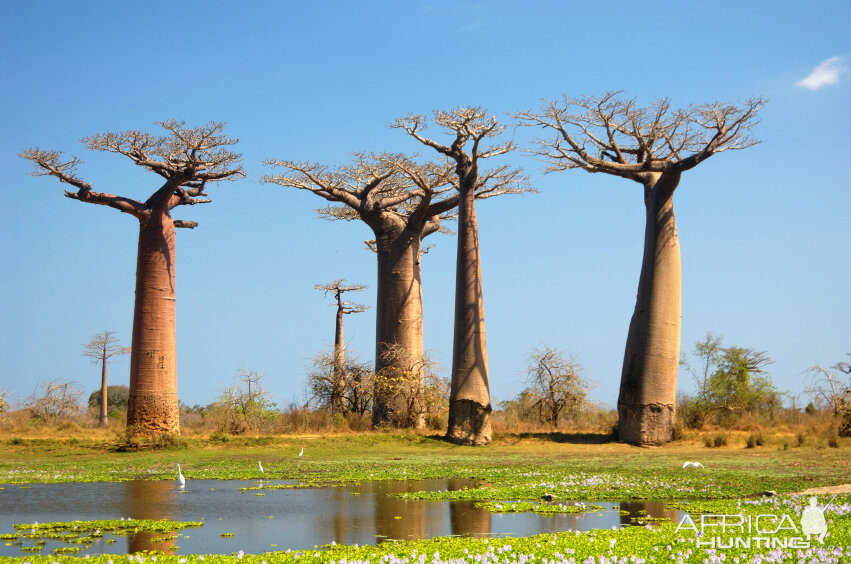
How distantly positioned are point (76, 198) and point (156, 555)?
16095mm

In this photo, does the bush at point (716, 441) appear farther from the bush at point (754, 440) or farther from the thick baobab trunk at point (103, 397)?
the thick baobab trunk at point (103, 397)

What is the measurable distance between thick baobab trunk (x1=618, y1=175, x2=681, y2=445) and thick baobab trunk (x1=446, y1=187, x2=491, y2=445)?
3398 mm

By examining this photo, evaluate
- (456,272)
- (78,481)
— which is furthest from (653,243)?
(78,481)

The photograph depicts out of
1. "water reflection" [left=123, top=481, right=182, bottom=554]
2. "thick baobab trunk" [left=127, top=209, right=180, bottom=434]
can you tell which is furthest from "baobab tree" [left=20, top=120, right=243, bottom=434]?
"water reflection" [left=123, top=481, right=182, bottom=554]

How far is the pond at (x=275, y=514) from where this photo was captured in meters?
6.80

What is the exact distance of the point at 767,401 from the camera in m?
27.1

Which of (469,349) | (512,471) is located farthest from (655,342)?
(512,471)

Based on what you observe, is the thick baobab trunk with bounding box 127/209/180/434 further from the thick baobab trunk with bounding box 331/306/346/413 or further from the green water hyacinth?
the green water hyacinth

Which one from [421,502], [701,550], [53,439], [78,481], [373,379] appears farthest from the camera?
[373,379]

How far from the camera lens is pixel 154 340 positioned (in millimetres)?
19656

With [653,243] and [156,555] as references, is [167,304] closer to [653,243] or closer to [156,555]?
[653,243]

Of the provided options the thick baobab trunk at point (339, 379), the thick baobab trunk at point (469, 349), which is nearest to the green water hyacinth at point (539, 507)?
the thick baobab trunk at point (469, 349)

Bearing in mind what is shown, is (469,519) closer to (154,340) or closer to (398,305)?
(154,340)

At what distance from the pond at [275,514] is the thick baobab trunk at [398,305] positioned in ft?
41.3
